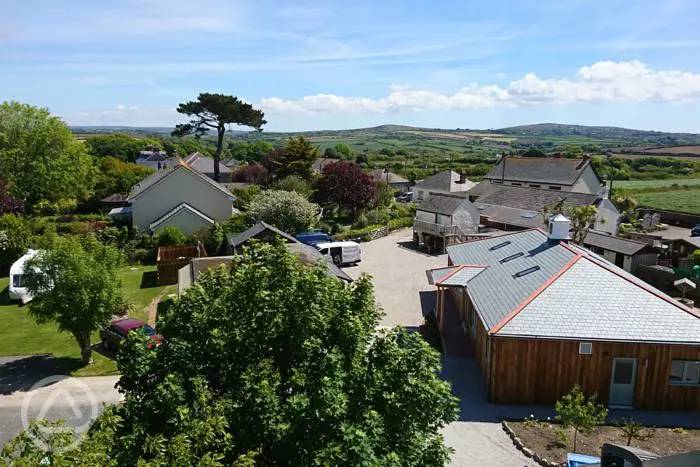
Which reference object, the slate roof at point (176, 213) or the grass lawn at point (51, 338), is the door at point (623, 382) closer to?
the grass lawn at point (51, 338)

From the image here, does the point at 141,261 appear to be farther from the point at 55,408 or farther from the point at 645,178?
the point at 645,178

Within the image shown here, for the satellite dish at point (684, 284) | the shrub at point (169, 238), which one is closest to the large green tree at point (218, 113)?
the shrub at point (169, 238)

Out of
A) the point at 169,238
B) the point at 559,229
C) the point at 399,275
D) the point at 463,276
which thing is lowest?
the point at 399,275

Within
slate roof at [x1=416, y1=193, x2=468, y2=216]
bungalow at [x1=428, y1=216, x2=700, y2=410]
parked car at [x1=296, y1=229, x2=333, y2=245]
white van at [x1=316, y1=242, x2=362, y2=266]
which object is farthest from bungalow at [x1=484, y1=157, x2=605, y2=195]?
bungalow at [x1=428, y1=216, x2=700, y2=410]

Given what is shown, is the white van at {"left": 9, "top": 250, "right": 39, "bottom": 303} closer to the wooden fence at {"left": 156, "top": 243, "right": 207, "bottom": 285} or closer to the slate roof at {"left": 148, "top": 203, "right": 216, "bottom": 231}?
the wooden fence at {"left": 156, "top": 243, "right": 207, "bottom": 285}

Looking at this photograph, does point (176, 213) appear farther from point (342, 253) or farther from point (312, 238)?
point (342, 253)

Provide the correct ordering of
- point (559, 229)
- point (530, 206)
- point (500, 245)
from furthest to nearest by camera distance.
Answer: point (530, 206)
point (500, 245)
point (559, 229)

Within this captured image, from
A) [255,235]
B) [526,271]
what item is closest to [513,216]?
[255,235]
